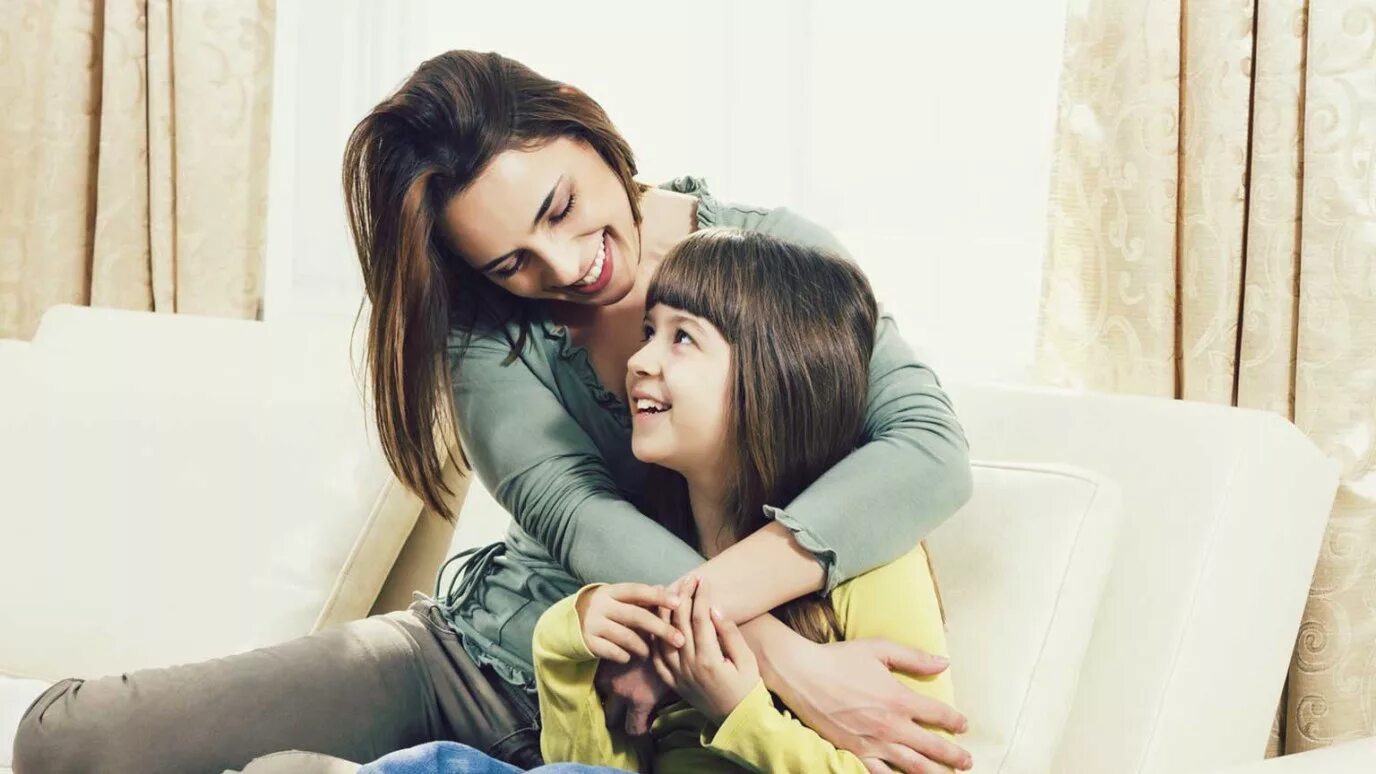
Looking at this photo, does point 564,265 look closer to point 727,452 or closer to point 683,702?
point 727,452

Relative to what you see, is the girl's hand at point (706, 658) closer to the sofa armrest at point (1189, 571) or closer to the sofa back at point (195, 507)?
the sofa armrest at point (1189, 571)

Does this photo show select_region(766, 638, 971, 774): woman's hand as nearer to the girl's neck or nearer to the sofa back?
the girl's neck

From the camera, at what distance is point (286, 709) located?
1.34 meters

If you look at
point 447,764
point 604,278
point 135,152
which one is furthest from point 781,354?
point 135,152

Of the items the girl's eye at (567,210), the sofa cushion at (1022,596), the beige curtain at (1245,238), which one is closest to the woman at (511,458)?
the girl's eye at (567,210)

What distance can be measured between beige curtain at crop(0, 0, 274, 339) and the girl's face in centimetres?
159

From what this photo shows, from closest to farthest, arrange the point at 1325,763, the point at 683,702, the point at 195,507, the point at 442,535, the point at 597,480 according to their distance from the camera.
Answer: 1. the point at 1325,763
2. the point at 683,702
3. the point at 597,480
4. the point at 195,507
5. the point at 442,535

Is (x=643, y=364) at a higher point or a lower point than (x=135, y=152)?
lower

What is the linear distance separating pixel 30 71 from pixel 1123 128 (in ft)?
6.81

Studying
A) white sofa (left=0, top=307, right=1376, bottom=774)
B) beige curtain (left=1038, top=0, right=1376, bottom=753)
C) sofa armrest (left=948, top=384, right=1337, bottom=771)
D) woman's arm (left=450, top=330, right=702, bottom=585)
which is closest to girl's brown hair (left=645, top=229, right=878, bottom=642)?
woman's arm (left=450, top=330, right=702, bottom=585)

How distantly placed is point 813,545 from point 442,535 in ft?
3.17

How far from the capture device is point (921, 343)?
211 centimetres

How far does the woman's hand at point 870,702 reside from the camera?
3.55 ft

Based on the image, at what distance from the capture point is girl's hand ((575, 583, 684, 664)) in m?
1.10
